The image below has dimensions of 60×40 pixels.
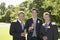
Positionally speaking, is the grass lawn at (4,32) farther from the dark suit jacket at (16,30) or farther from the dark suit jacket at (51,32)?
the dark suit jacket at (51,32)

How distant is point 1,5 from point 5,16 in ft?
3.37

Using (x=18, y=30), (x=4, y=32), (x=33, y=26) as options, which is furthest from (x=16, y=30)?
(x=4, y=32)

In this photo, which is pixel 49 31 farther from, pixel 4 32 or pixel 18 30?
pixel 4 32

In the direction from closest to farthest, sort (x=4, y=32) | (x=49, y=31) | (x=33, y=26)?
1. (x=49, y=31)
2. (x=33, y=26)
3. (x=4, y=32)

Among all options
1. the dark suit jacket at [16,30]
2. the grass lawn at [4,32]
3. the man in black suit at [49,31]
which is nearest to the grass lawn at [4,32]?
the grass lawn at [4,32]

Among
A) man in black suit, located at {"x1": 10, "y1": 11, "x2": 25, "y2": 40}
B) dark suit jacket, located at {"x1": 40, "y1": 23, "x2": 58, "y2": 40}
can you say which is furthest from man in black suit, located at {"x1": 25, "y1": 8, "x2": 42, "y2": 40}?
dark suit jacket, located at {"x1": 40, "y1": 23, "x2": 58, "y2": 40}

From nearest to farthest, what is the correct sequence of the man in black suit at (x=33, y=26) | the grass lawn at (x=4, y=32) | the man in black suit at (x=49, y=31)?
1. the man in black suit at (x=49, y=31)
2. the man in black suit at (x=33, y=26)
3. the grass lawn at (x=4, y=32)

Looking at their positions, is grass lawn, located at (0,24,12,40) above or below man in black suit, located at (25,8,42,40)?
below

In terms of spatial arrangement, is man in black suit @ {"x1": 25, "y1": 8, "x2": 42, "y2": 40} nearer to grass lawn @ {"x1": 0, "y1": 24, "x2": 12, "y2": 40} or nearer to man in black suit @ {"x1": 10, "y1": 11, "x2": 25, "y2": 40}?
man in black suit @ {"x1": 10, "y1": 11, "x2": 25, "y2": 40}

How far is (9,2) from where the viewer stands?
12.8 metres

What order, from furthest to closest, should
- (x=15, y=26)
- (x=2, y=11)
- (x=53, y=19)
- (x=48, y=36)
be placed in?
(x=2, y=11) < (x=53, y=19) < (x=15, y=26) < (x=48, y=36)

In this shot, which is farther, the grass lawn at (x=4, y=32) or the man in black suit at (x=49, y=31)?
the grass lawn at (x=4, y=32)

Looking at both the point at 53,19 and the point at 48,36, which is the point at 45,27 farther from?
the point at 53,19

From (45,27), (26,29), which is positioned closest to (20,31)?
(26,29)
